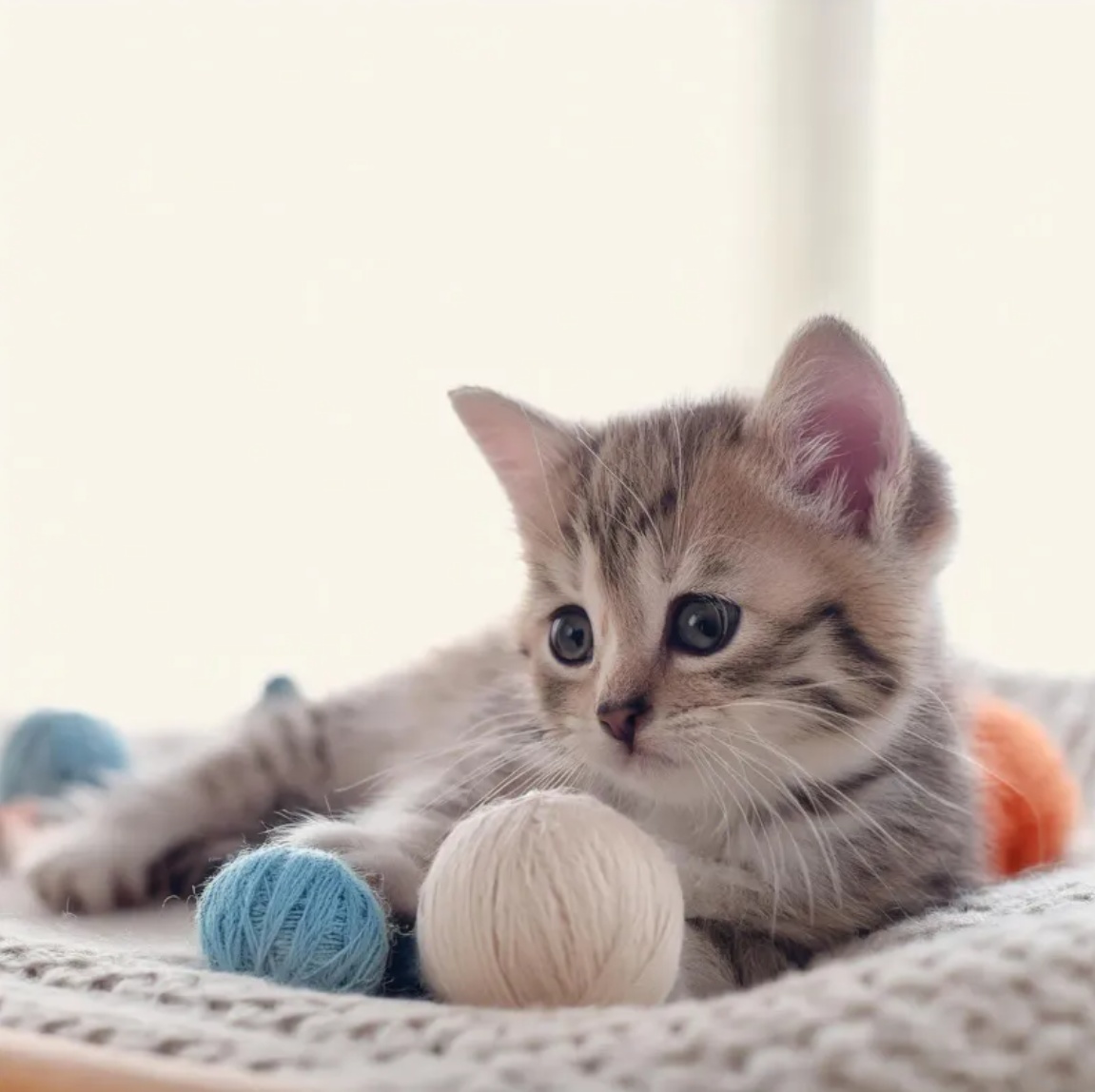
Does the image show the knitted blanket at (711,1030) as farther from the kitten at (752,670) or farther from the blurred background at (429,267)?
the blurred background at (429,267)

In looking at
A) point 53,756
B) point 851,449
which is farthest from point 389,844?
point 53,756

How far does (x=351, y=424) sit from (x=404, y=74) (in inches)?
34.8

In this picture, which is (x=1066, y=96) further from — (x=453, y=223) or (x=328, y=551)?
(x=328, y=551)

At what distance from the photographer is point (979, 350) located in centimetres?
318

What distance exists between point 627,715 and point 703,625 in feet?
0.37

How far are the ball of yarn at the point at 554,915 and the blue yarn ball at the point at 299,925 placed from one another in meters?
0.09

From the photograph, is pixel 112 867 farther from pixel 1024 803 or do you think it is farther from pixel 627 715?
pixel 1024 803

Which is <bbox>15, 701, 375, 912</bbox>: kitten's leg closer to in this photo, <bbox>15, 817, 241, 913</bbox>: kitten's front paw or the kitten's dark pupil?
<bbox>15, 817, 241, 913</bbox>: kitten's front paw

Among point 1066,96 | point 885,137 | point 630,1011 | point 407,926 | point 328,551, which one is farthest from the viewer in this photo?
point 328,551

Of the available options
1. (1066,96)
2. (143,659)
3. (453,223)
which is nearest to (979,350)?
(1066,96)

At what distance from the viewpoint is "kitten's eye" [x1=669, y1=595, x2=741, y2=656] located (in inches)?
49.3

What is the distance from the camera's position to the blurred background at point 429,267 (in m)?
3.21

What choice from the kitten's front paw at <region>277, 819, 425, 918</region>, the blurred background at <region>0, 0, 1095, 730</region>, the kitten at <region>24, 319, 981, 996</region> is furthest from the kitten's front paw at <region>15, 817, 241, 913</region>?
the blurred background at <region>0, 0, 1095, 730</region>

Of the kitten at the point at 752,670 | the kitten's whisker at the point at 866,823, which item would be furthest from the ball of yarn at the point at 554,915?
the kitten's whisker at the point at 866,823
